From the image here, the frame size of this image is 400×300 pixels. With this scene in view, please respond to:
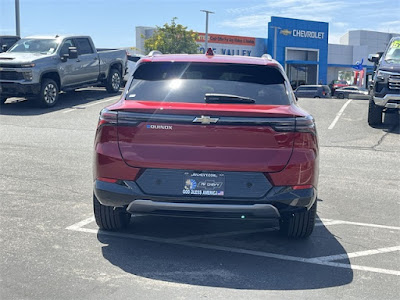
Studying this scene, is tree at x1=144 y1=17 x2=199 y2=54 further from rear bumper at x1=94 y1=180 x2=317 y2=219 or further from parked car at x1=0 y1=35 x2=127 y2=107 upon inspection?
rear bumper at x1=94 y1=180 x2=317 y2=219

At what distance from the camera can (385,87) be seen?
13070 millimetres

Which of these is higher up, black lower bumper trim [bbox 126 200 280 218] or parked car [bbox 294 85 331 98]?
black lower bumper trim [bbox 126 200 280 218]

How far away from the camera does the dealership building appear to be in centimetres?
5456

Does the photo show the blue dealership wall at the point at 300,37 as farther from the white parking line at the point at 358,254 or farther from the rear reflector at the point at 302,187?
the rear reflector at the point at 302,187

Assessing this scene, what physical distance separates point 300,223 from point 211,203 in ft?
3.47

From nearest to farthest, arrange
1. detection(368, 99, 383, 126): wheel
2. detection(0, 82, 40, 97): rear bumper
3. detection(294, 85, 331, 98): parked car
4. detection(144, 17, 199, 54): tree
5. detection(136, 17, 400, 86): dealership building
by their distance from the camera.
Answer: detection(368, 99, 383, 126): wheel < detection(0, 82, 40, 97): rear bumper < detection(294, 85, 331, 98): parked car < detection(144, 17, 199, 54): tree < detection(136, 17, 400, 86): dealership building

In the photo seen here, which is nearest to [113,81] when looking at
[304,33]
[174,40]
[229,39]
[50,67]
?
[50,67]

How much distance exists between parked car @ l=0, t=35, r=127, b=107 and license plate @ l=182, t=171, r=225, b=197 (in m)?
11.5

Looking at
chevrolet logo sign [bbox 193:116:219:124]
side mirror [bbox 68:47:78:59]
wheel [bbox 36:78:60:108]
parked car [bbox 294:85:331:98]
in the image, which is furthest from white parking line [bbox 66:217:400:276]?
parked car [bbox 294:85:331:98]

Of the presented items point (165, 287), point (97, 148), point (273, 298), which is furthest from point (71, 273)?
point (273, 298)

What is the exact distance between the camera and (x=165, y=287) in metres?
3.96

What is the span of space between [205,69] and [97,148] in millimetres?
1320

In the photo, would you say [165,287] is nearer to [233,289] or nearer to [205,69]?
[233,289]

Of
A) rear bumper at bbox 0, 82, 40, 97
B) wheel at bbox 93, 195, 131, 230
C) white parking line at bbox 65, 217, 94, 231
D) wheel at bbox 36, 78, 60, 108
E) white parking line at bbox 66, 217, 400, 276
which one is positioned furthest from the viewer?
wheel at bbox 36, 78, 60, 108
